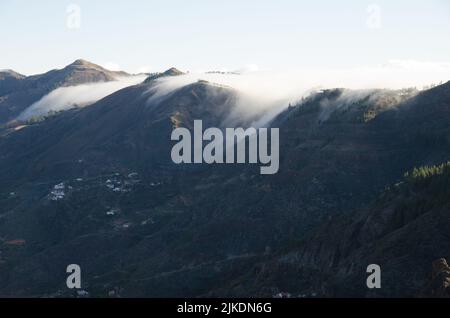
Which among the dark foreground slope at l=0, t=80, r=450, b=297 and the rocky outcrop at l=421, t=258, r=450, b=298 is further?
the dark foreground slope at l=0, t=80, r=450, b=297

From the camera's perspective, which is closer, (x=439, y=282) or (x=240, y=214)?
(x=439, y=282)

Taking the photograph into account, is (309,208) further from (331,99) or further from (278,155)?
(331,99)

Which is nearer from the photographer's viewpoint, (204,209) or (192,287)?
(192,287)

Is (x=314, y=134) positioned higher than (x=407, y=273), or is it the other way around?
(x=314, y=134)

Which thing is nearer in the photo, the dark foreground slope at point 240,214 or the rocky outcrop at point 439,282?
the rocky outcrop at point 439,282

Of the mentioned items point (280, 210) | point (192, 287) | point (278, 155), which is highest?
point (278, 155)

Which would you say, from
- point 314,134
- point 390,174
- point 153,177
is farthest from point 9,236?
point 390,174
